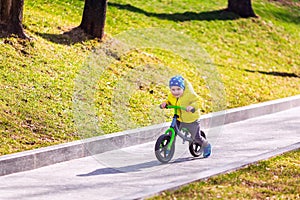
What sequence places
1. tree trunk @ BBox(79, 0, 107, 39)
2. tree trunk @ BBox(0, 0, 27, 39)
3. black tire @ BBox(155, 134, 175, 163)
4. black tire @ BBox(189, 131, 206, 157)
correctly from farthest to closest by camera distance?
→ tree trunk @ BBox(79, 0, 107, 39) < tree trunk @ BBox(0, 0, 27, 39) < black tire @ BBox(189, 131, 206, 157) < black tire @ BBox(155, 134, 175, 163)

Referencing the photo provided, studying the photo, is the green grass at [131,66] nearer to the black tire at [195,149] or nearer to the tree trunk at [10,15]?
the tree trunk at [10,15]

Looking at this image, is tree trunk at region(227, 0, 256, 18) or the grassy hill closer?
the grassy hill

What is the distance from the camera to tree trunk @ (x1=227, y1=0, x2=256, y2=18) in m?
21.5

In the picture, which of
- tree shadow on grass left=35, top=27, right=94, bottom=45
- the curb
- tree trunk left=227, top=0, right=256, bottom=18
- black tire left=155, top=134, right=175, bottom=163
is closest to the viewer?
the curb

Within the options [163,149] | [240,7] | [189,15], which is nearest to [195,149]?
[163,149]

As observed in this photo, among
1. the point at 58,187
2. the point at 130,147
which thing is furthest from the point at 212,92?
the point at 58,187

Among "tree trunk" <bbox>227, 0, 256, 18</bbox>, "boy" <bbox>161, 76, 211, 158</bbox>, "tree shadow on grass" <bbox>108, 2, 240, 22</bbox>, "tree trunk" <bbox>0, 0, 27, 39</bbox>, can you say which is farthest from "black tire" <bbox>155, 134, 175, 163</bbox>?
"tree trunk" <bbox>227, 0, 256, 18</bbox>

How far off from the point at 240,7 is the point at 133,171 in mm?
13200

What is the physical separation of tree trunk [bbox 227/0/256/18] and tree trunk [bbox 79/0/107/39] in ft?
24.3

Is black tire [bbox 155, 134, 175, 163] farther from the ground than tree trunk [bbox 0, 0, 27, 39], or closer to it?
closer to it

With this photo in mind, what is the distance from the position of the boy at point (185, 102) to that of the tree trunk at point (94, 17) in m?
5.79

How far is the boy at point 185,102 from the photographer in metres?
9.13

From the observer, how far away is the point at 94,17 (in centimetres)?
1487

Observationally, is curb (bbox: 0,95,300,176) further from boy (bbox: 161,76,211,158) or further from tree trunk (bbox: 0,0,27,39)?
tree trunk (bbox: 0,0,27,39)
